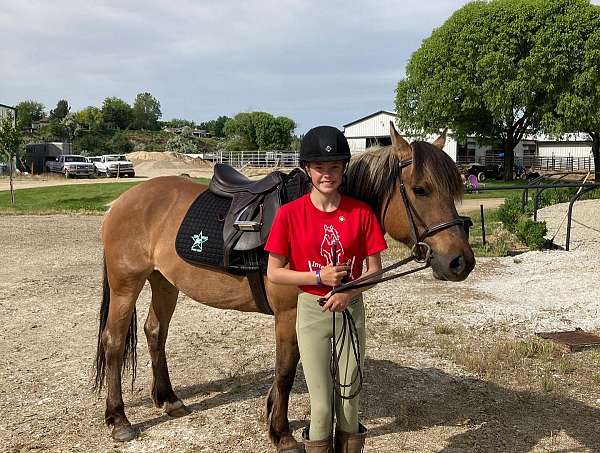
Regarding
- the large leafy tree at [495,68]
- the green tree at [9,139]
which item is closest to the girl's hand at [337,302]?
the green tree at [9,139]

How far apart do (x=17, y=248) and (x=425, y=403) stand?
393 inches

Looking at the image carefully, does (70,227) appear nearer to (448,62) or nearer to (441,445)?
(441,445)

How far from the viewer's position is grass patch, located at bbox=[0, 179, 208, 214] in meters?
19.7

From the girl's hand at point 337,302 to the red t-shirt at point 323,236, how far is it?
9 cm

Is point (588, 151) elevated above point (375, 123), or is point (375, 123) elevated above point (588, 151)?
point (375, 123)

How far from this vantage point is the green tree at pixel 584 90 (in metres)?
28.5

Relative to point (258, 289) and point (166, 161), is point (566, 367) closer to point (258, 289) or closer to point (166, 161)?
point (258, 289)

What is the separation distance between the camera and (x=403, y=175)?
112 inches

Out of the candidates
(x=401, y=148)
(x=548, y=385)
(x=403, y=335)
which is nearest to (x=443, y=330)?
(x=403, y=335)

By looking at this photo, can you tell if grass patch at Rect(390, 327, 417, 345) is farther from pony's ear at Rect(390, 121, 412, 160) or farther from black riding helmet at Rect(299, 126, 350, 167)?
black riding helmet at Rect(299, 126, 350, 167)

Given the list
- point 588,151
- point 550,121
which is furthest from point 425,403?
point 588,151

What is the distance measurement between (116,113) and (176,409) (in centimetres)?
10275

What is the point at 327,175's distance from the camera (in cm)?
242

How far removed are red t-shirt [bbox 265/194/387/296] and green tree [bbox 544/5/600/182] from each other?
3015cm
